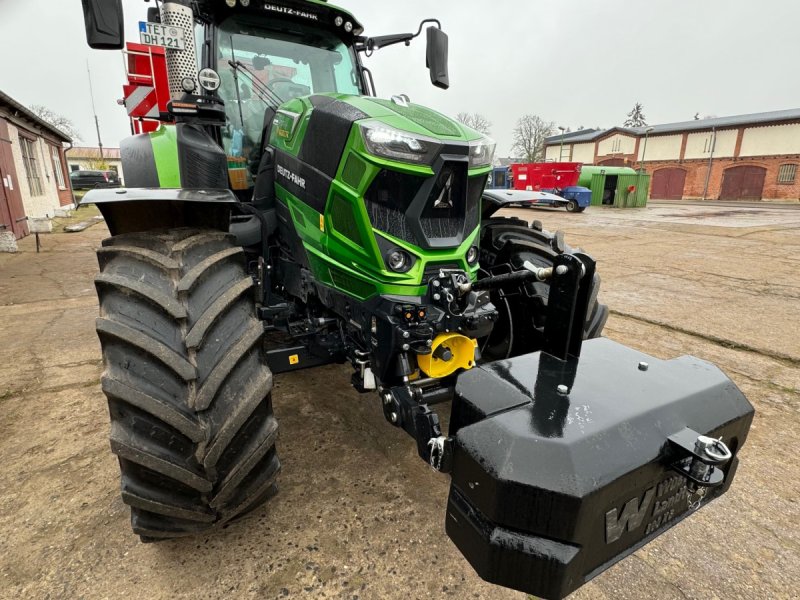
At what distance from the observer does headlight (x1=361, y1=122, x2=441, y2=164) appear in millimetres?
1834

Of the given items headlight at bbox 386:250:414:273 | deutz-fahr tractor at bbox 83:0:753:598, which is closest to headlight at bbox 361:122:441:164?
deutz-fahr tractor at bbox 83:0:753:598

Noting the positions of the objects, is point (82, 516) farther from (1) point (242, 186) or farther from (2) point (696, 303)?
(2) point (696, 303)

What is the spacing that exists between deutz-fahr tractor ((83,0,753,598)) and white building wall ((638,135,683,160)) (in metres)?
43.6

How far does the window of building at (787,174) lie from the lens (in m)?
32.5

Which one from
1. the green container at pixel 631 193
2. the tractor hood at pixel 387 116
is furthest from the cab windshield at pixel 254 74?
the green container at pixel 631 193

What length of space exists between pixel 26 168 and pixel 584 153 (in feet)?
144

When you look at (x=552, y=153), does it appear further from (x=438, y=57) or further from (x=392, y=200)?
(x=392, y=200)

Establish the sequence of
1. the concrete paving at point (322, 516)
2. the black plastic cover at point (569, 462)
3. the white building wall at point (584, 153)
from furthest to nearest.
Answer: the white building wall at point (584, 153)
the concrete paving at point (322, 516)
the black plastic cover at point (569, 462)

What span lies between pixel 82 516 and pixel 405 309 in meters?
1.68

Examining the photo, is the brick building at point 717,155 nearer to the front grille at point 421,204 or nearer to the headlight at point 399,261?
the front grille at point 421,204

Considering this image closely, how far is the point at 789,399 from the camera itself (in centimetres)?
323

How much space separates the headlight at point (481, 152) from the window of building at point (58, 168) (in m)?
20.6

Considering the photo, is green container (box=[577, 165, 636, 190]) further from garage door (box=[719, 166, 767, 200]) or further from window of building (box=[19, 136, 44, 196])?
window of building (box=[19, 136, 44, 196])

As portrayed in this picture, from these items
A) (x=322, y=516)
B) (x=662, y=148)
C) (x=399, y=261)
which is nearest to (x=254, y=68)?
(x=399, y=261)
